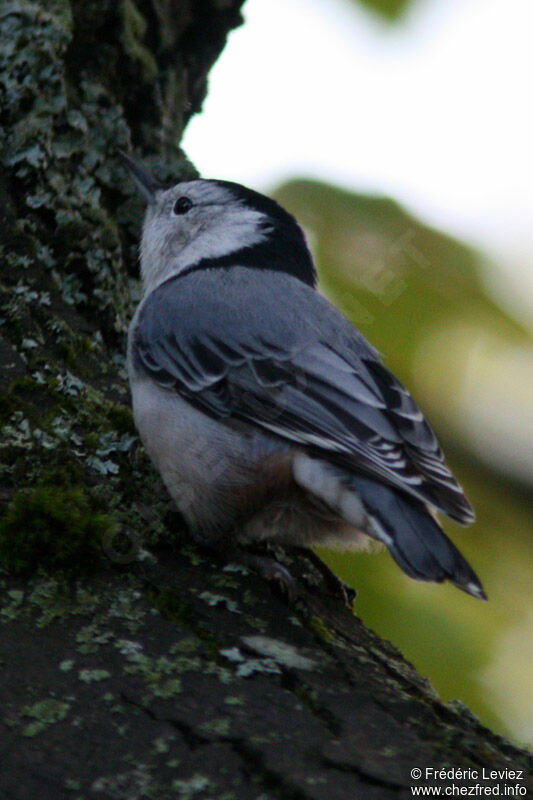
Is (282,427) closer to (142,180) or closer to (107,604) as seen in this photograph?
(107,604)

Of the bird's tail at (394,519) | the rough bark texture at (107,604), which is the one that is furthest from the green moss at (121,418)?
the bird's tail at (394,519)

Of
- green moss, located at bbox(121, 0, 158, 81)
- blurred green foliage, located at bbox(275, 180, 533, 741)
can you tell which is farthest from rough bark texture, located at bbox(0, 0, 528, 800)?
blurred green foliage, located at bbox(275, 180, 533, 741)

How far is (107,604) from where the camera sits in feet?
5.19

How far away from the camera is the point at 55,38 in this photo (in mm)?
2727

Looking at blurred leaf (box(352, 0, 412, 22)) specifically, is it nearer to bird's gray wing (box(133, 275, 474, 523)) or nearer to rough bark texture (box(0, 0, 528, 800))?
rough bark texture (box(0, 0, 528, 800))

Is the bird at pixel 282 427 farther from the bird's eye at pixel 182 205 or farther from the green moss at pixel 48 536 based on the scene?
the bird's eye at pixel 182 205

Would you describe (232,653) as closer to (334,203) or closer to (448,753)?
(448,753)

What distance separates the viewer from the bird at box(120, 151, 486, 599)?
76.0 inches

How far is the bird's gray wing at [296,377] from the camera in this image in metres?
2.01

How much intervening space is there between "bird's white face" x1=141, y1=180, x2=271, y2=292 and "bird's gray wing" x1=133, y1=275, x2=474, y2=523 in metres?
0.38

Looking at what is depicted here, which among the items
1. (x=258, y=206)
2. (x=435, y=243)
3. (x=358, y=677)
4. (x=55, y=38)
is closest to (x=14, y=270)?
(x=55, y=38)

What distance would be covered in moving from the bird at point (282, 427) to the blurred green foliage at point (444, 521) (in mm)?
320

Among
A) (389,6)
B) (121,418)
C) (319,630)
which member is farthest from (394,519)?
(389,6)

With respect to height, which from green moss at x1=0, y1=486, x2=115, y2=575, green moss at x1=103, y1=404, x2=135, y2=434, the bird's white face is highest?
the bird's white face
